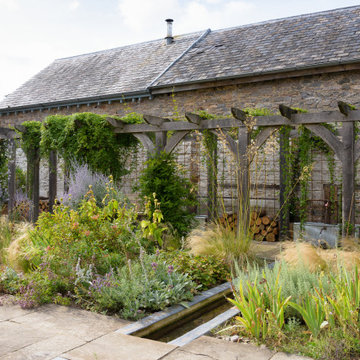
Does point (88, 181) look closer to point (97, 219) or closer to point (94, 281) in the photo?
point (97, 219)

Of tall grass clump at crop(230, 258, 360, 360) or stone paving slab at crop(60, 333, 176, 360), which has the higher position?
tall grass clump at crop(230, 258, 360, 360)

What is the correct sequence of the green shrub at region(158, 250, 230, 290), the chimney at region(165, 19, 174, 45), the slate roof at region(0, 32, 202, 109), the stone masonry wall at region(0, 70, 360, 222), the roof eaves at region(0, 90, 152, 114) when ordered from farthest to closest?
1. the chimney at region(165, 19, 174, 45)
2. the slate roof at region(0, 32, 202, 109)
3. the roof eaves at region(0, 90, 152, 114)
4. the stone masonry wall at region(0, 70, 360, 222)
5. the green shrub at region(158, 250, 230, 290)

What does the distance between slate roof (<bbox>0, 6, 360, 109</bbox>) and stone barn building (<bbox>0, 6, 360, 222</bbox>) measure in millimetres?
29

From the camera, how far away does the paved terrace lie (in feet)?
9.04

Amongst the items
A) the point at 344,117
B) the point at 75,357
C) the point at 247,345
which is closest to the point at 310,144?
the point at 344,117

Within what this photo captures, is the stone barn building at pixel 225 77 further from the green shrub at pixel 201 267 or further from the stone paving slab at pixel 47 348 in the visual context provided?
the stone paving slab at pixel 47 348

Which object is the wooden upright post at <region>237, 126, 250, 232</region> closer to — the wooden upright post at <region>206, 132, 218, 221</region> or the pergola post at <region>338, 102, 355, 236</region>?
the wooden upright post at <region>206, 132, 218, 221</region>

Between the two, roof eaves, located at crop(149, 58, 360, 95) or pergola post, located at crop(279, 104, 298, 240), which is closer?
pergola post, located at crop(279, 104, 298, 240)

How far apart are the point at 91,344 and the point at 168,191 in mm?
3968

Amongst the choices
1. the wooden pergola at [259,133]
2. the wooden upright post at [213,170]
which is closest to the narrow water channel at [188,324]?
the wooden pergola at [259,133]

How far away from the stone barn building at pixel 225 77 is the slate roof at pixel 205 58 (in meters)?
0.03

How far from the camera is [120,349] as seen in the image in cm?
289

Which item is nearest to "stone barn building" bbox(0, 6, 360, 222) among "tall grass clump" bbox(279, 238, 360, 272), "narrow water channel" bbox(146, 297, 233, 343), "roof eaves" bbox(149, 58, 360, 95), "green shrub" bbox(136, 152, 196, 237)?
"roof eaves" bbox(149, 58, 360, 95)

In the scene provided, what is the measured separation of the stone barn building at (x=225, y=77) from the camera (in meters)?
9.11
